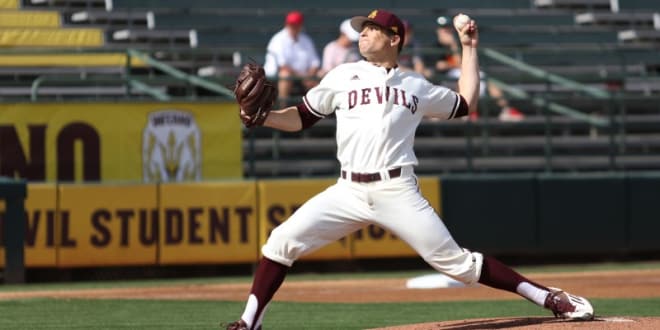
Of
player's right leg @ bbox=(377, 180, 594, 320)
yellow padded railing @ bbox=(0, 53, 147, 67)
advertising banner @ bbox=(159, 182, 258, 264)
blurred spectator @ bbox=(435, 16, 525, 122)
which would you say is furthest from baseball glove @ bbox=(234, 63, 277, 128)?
blurred spectator @ bbox=(435, 16, 525, 122)

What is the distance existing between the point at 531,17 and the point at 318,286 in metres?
8.24

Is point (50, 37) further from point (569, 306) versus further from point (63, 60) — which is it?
point (569, 306)

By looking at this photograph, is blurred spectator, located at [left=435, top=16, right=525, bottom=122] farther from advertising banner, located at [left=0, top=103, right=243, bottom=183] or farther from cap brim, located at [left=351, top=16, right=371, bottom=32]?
cap brim, located at [left=351, top=16, right=371, bottom=32]

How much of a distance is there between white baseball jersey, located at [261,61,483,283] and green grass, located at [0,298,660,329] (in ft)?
5.67

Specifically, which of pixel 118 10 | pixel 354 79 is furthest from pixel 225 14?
pixel 354 79

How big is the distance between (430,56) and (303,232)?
11015 millimetres

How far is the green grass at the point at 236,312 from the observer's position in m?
8.52

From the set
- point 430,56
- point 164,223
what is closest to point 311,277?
point 164,223

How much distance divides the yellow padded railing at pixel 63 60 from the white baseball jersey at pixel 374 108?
8252mm

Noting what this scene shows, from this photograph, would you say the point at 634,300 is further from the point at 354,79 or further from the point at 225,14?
the point at 225,14

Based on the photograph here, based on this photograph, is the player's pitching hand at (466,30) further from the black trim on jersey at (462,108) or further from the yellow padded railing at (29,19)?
the yellow padded railing at (29,19)

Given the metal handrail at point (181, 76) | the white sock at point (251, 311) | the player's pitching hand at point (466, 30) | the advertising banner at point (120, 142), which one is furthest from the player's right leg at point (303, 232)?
the metal handrail at point (181, 76)

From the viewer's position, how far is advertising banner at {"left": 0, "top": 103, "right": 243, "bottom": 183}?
13.3 metres

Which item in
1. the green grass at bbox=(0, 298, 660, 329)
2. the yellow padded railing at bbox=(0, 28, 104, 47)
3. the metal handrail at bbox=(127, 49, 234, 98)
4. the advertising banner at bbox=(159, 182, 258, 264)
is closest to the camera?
the green grass at bbox=(0, 298, 660, 329)
